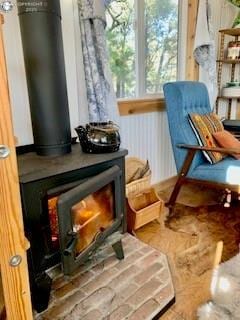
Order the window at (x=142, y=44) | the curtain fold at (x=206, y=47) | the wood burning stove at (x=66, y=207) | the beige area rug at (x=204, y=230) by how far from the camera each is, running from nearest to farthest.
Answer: the wood burning stove at (x=66, y=207)
the beige area rug at (x=204, y=230)
the window at (x=142, y=44)
the curtain fold at (x=206, y=47)

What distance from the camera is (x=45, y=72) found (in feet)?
4.30

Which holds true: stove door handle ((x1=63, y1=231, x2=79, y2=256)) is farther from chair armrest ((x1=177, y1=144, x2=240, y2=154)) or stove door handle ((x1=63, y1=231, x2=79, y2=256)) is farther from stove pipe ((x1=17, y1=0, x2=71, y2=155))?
chair armrest ((x1=177, y1=144, x2=240, y2=154))

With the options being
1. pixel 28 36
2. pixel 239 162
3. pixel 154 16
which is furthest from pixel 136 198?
pixel 154 16

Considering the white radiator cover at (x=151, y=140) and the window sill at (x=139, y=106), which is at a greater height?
the window sill at (x=139, y=106)

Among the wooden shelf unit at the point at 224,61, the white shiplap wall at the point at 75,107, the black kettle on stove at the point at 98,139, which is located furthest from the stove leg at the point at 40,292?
the wooden shelf unit at the point at 224,61

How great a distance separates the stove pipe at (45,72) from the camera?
49.6 inches

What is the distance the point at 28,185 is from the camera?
1.09 m

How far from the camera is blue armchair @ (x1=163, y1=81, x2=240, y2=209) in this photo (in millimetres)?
1956

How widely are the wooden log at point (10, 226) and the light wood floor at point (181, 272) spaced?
76 centimetres

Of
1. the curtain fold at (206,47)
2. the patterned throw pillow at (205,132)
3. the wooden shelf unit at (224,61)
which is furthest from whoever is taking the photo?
the wooden shelf unit at (224,61)

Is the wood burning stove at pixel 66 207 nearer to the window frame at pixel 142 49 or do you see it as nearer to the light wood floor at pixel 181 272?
the light wood floor at pixel 181 272

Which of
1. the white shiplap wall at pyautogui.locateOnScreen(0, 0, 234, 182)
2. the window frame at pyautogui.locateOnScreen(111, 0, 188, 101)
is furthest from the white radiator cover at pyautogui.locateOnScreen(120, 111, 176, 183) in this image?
the window frame at pyautogui.locateOnScreen(111, 0, 188, 101)

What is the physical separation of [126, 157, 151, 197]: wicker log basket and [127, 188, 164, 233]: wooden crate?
0.04 m

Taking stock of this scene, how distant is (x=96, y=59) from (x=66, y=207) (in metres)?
1.09
